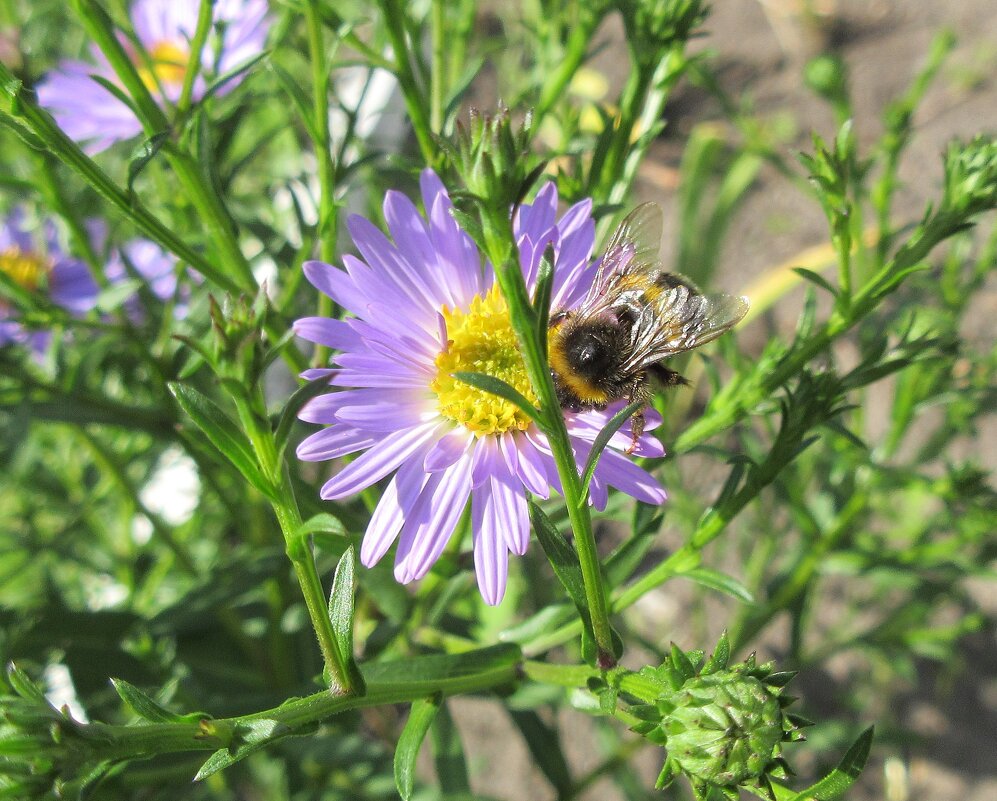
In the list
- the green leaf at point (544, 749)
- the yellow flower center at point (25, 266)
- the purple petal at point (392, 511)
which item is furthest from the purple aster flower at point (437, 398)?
the yellow flower center at point (25, 266)

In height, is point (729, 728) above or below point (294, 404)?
below

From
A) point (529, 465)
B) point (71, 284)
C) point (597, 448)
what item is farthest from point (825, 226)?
point (597, 448)

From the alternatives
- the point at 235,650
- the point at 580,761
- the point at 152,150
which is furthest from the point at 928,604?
the point at 152,150

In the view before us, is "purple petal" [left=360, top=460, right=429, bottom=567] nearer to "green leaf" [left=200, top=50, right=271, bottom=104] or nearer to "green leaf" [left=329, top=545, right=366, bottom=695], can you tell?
"green leaf" [left=329, top=545, right=366, bottom=695]

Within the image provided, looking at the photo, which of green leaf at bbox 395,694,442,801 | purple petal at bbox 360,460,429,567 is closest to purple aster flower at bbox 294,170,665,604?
purple petal at bbox 360,460,429,567

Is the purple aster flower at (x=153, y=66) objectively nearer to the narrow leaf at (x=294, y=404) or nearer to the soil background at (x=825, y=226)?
the narrow leaf at (x=294, y=404)

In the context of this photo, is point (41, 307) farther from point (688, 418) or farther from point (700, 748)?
point (688, 418)

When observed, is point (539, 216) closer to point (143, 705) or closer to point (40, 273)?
point (143, 705)
